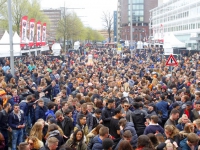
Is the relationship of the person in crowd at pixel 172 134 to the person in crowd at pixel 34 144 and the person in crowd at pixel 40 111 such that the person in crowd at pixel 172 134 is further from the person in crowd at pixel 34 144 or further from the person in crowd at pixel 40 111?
the person in crowd at pixel 40 111

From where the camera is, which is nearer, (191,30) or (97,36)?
(191,30)

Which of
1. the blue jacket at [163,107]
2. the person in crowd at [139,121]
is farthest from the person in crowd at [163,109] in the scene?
the person in crowd at [139,121]

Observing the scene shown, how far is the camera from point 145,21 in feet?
357

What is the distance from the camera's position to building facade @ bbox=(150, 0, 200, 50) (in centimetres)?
4795

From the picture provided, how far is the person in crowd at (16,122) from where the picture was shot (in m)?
8.61

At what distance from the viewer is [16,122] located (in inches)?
344

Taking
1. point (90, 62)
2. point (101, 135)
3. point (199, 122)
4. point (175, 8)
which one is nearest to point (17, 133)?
point (101, 135)

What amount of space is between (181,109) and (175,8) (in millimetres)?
62278

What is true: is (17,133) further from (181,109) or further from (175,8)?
(175,8)

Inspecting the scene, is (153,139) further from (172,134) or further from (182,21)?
(182,21)

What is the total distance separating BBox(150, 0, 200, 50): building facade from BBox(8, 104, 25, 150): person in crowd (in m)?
35.1

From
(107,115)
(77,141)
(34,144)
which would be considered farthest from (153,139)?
(34,144)

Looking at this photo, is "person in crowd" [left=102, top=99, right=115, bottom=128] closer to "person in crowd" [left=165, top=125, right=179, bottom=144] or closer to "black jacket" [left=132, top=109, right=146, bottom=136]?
"black jacket" [left=132, top=109, right=146, bottom=136]

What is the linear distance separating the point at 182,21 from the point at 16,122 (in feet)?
185
